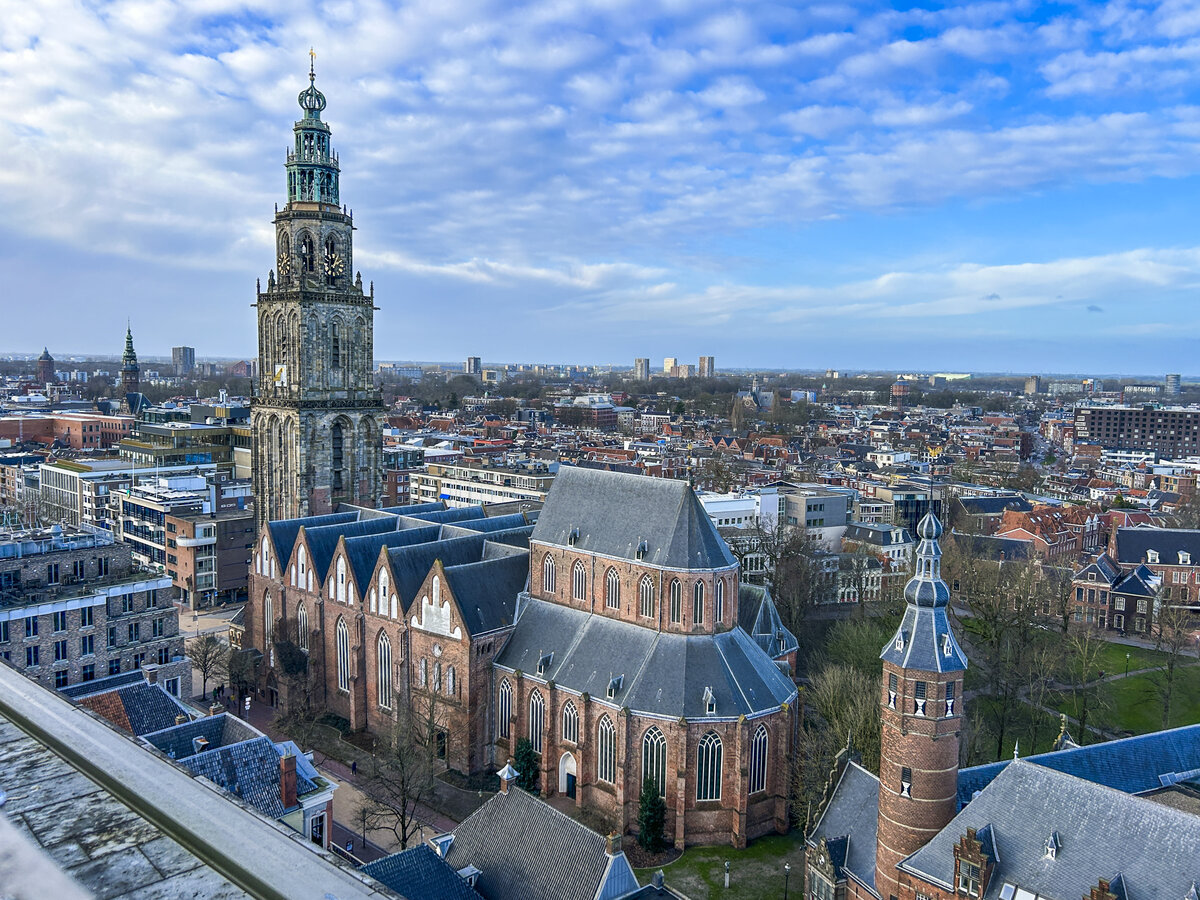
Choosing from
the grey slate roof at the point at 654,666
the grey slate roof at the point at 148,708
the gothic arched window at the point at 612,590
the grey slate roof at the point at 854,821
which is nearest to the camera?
the grey slate roof at the point at 854,821

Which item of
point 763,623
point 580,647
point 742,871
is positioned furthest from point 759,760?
point 763,623

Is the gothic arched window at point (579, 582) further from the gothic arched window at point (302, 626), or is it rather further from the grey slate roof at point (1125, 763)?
the grey slate roof at point (1125, 763)

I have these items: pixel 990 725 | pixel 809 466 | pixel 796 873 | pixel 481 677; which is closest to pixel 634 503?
pixel 481 677

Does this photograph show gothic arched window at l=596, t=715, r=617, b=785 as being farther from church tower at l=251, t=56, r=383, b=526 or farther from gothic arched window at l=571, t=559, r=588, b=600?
church tower at l=251, t=56, r=383, b=526

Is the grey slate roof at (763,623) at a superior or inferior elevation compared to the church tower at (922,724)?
inferior

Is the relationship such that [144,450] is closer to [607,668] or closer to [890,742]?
[607,668]

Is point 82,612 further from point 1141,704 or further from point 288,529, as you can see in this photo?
point 1141,704

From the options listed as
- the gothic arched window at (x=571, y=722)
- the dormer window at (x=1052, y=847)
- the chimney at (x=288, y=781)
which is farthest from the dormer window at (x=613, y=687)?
the dormer window at (x=1052, y=847)
